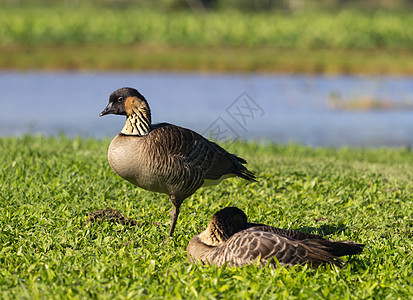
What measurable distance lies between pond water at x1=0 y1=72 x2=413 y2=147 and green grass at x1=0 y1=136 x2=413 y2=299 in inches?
209

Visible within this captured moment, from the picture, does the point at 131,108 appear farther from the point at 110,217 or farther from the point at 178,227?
the point at 178,227

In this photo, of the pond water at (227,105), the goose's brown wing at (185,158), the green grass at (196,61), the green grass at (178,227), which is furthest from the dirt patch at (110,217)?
the green grass at (196,61)

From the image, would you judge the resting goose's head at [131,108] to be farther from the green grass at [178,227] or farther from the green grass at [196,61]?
the green grass at [196,61]

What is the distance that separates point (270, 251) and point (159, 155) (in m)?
1.55

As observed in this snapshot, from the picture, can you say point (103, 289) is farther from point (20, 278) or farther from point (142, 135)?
point (142, 135)

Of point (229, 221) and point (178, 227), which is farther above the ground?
point (229, 221)

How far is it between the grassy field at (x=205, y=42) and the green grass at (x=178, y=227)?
19.5 meters

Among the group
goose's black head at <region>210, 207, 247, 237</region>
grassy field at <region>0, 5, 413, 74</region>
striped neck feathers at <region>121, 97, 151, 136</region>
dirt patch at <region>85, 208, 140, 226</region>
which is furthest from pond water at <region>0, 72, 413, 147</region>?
goose's black head at <region>210, 207, 247, 237</region>

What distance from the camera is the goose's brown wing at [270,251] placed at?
17.7 feet

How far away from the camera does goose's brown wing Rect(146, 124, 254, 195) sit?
6.18 meters

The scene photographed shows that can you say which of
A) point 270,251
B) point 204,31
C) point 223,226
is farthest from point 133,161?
point 204,31

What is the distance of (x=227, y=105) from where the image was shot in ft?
75.5

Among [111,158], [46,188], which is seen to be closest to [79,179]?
[46,188]

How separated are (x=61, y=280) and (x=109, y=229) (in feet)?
Answer: 5.25
